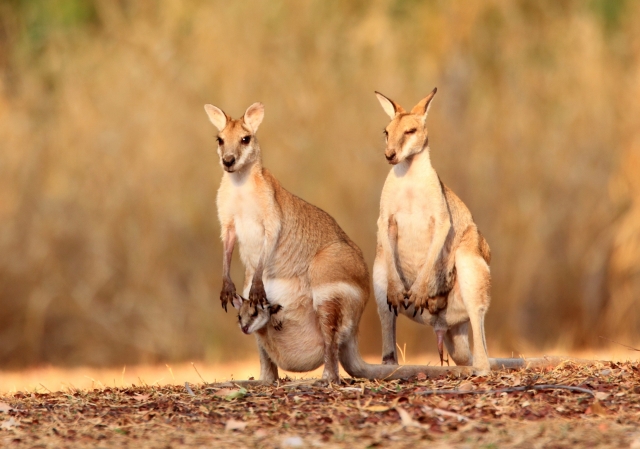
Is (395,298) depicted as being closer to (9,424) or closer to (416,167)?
(416,167)

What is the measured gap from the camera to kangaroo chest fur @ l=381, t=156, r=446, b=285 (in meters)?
5.80

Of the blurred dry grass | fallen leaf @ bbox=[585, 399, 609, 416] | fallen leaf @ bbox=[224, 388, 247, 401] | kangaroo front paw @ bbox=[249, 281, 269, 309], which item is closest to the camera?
fallen leaf @ bbox=[585, 399, 609, 416]

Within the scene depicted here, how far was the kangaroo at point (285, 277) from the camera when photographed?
552 cm

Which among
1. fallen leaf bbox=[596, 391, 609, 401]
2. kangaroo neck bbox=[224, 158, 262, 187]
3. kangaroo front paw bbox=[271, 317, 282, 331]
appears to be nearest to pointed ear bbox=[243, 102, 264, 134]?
kangaroo neck bbox=[224, 158, 262, 187]

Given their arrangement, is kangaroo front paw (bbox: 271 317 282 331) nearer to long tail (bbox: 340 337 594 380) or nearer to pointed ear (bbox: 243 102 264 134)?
long tail (bbox: 340 337 594 380)

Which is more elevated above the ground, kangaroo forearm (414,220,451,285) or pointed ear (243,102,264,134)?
pointed ear (243,102,264,134)

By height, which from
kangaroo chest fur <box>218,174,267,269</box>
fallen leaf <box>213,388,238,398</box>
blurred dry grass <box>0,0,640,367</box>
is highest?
blurred dry grass <box>0,0,640,367</box>

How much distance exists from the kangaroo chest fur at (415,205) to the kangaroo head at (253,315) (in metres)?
0.87

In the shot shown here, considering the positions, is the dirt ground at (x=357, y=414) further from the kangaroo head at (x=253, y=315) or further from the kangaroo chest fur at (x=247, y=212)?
the kangaroo chest fur at (x=247, y=212)

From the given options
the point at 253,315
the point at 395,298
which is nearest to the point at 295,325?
the point at 253,315

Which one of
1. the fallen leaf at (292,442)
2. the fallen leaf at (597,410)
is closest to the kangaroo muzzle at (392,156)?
the fallen leaf at (597,410)

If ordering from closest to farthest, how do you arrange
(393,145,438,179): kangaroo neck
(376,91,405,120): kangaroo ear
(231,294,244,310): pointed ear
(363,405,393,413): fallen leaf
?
1. (363,405,393,413): fallen leaf
2. (231,294,244,310): pointed ear
3. (393,145,438,179): kangaroo neck
4. (376,91,405,120): kangaroo ear

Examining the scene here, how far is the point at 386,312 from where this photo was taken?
5.89m

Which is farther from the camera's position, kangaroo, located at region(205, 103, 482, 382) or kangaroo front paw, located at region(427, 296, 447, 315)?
kangaroo front paw, located at region(427, 296, 447, 315)
